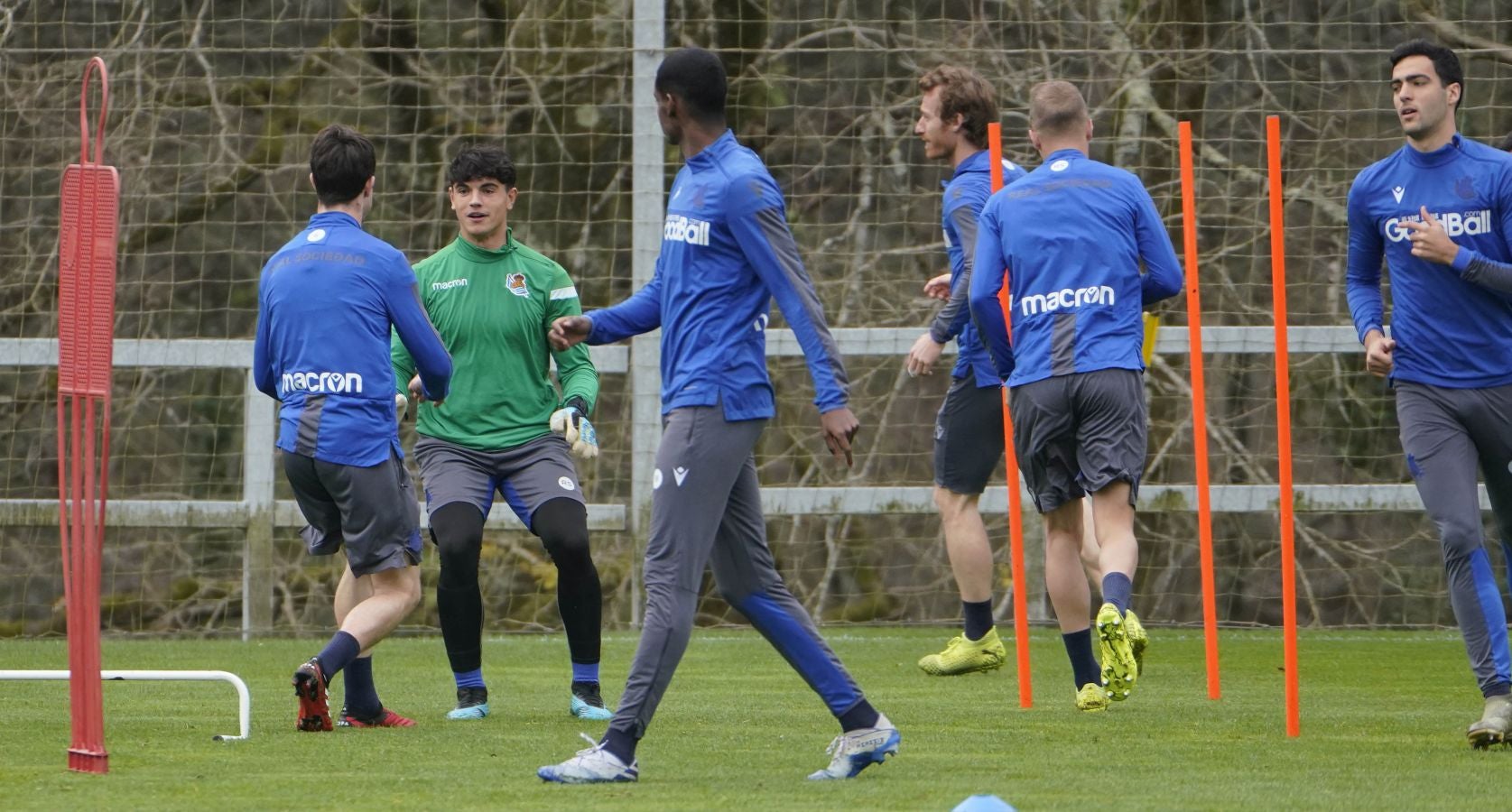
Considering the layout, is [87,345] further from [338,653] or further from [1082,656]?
[1082,656]

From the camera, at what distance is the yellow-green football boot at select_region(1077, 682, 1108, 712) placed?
21.4 feet

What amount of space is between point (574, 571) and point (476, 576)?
32cm

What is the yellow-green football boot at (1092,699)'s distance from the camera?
6.52m

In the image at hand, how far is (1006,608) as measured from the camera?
12273 mm

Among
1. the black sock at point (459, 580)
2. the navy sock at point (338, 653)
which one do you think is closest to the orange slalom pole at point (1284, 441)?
the black sock at point (459, 580)

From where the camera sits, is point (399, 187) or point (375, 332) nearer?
point (375, 332)

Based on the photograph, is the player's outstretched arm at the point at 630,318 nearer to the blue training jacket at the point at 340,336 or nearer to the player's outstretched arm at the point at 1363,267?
the blue training jacket at the point at 340,336

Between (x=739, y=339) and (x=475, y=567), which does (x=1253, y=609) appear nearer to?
(x=475, y=567)

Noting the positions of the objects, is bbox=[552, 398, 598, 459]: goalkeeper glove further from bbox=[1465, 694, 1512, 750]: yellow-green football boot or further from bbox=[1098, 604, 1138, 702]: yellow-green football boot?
bbox=[1465, 694, 1512, 750]: yellow-green football boot

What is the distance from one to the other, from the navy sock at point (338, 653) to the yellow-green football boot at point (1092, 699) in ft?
7.52

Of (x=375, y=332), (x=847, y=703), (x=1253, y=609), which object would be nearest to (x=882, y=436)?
(x=1253, y=609)

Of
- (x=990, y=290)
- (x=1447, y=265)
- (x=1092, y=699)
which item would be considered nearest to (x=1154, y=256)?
(x=990, y=290)

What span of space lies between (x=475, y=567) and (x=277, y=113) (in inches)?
299

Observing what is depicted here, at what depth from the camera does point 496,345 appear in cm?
666
